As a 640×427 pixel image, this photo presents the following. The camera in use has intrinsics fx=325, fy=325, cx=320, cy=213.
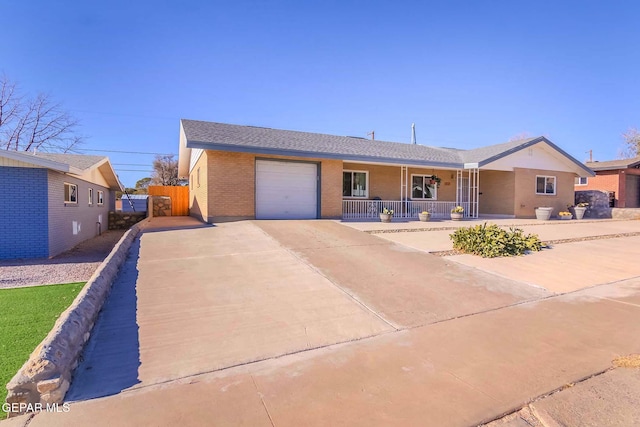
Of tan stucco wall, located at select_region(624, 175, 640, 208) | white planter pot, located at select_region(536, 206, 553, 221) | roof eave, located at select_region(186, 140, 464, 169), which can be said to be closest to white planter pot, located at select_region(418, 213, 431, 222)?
roof eave, located at select_region(186, 140, 464, 169)

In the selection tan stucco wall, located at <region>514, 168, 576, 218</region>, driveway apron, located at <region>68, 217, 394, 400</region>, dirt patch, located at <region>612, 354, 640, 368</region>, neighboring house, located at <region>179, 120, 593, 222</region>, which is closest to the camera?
driveway apron, located at <region>68, 217, 394, 400</region>

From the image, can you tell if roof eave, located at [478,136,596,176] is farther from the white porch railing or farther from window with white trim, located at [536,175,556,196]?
the white porch railing

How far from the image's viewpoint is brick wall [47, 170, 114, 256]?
10.5m

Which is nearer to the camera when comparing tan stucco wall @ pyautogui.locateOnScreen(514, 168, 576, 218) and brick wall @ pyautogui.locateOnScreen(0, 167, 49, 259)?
brick wall @ pyautogui.locateOnScreen(0, 167, 49, 259)

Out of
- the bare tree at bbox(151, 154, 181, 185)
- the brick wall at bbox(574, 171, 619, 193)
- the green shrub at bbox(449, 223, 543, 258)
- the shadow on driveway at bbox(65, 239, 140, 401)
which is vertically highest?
the bare tree at bbox(151, 154, 181, 185)

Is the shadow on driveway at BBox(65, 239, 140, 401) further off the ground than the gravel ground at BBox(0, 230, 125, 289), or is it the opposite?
the shadow on driveway at BBox(65, 239, 140, 401)

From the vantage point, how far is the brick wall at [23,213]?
9.59 m

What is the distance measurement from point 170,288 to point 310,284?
2.31 metres

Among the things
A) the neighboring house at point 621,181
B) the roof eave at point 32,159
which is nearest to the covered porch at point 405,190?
the roof eave at point 32,159

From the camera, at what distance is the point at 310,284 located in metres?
5.71

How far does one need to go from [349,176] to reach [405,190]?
338 cm

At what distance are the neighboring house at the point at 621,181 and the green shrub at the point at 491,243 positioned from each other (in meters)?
21.6

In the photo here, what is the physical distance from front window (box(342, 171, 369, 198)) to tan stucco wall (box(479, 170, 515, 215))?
8.12m

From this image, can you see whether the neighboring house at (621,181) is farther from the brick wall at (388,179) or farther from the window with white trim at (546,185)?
the brick wall at (388,179)
